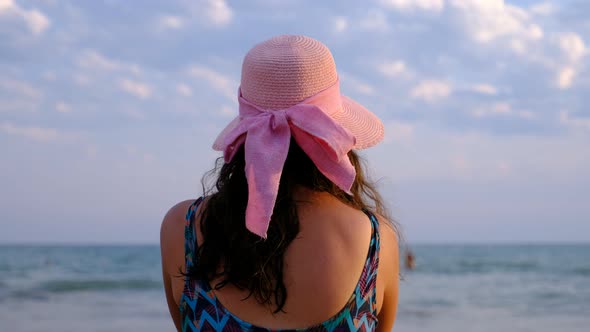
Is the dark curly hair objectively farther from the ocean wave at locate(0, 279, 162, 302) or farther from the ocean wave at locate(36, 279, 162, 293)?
the ocean wave at locate(36, 279, 162, 293)

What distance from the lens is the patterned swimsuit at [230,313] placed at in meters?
1.53

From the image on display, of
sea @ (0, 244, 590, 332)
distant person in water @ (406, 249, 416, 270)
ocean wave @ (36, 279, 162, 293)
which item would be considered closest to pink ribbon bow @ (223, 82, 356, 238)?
sea @ (0, 244, 590, 332)

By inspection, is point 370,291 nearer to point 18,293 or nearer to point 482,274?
point 18,293

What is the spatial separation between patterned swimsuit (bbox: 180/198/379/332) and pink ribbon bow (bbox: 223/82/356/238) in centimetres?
17

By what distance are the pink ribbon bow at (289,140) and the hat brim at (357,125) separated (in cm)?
6

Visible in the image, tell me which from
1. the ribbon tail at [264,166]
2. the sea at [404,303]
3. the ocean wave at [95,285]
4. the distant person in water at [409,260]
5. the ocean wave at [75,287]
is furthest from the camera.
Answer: the distant person in water at [409,260]

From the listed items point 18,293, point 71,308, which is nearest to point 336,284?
point 71,308

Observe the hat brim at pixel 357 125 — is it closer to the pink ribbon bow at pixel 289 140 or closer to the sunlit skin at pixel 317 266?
the pink ribbon bow at pixel 289 140

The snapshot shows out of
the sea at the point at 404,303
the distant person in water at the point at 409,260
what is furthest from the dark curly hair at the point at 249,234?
the distant person in water at the point at 409,260

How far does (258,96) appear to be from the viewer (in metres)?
1.63

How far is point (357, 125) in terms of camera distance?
1689 millimetres

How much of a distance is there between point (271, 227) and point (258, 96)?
320 millimetres

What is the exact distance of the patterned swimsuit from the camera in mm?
1526

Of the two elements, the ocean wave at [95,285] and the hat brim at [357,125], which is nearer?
the hat brim at [357,125]
